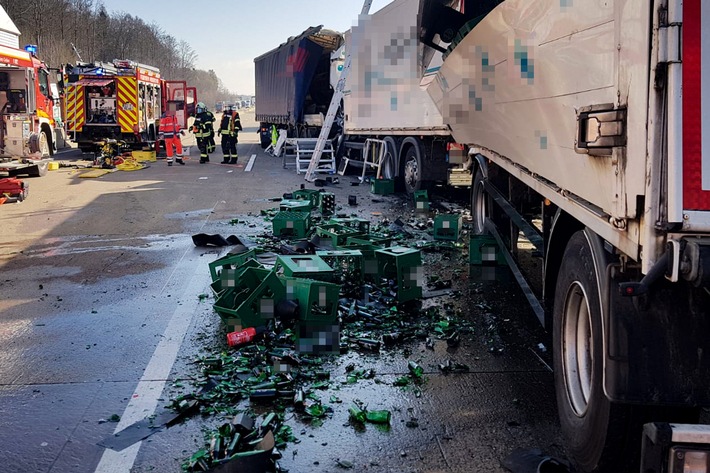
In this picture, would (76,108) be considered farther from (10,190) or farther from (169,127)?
(10,190)

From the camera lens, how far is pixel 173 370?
5078mm

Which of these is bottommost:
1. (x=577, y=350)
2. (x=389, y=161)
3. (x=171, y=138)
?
(x=577, y=350)

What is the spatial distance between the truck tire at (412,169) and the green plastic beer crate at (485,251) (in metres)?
5.54

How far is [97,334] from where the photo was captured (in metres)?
5.93

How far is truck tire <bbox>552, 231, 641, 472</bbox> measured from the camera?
9.99ft

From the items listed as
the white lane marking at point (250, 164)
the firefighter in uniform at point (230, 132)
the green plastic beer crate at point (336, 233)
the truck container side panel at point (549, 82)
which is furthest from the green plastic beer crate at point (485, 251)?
the firefighter in uniform at point (230, 132)

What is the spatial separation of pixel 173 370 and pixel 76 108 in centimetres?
2175

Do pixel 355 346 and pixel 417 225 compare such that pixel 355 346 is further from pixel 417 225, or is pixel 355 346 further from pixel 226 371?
pixel 417 225

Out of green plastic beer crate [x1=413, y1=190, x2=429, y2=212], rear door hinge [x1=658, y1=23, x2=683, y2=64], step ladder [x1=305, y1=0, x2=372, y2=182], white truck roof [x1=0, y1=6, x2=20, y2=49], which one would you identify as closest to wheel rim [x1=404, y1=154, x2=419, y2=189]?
green plastic beer crate [x1=413, y1=190, x2=429, y2=212]

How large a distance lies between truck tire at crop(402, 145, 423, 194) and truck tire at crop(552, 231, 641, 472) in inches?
389

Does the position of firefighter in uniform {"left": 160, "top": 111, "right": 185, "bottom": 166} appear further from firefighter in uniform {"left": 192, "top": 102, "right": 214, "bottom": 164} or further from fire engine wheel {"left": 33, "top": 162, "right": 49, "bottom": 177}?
fire engine wheel {"left": 33, "top": 162, "right": 49, "bottom": 177}

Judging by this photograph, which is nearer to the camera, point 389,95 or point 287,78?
point 389,95

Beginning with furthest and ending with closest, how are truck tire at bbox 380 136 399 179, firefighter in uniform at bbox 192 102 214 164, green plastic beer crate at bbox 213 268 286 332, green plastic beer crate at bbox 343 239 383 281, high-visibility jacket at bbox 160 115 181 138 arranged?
firefighter in uniform at bbox 192 102 214 164 → high-visibility jacket at bbox 160 115 181 138 → truck tire at bbox 380 136 399 179 → green plastic beer crate at bbox 343 239 383 281 → green plastic beer crate at bbox 213 268 286 332

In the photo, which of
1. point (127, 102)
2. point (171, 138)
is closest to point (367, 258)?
point (171, 138)
